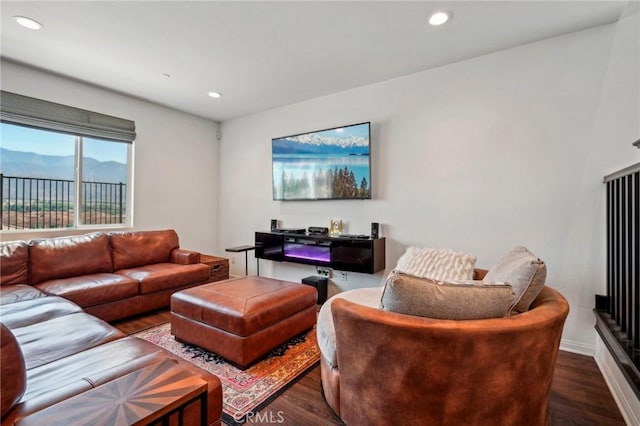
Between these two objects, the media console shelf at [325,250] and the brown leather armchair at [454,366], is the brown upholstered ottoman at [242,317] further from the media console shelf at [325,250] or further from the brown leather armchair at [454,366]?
the brown leather armchair at [454,366]

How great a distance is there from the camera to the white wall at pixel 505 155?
7.64 feet

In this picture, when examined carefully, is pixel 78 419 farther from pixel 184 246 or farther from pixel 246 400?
pixel 184 246

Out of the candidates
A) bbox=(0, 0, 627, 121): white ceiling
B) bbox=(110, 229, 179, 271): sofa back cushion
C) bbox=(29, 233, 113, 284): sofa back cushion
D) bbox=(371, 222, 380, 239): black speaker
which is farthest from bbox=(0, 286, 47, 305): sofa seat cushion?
bbox=(371, 222, 380, 239): black speaker

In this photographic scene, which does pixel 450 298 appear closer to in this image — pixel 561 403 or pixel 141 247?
pixel 561 403

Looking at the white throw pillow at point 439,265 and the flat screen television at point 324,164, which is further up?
the flat screen television at point 324,164

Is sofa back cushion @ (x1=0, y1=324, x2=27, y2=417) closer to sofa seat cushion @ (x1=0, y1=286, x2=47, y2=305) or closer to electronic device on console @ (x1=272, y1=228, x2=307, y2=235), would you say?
sofa seat cushion @ (x1=0, y1=286, x2=47, y2=305)

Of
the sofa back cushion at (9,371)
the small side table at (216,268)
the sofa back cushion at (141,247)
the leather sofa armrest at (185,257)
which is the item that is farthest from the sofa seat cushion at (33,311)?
the small side table at (216,268)

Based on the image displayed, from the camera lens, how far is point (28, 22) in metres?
2.33

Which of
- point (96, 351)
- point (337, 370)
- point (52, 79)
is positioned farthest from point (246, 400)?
point (52, 79)

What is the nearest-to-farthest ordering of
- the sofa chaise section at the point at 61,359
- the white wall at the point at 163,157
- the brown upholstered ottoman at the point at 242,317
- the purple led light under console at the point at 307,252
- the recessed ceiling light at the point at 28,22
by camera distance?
the sofa chaise section at the point at 61,359, the brown upholstered ottoman at the point at 242,317, the recessed ceiling light at the point at 28,22, the white wall at the point at 163,157, the purple led light under console at the point at 307,252

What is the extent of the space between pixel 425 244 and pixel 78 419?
114 inches

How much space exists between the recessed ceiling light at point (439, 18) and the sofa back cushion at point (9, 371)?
115 inches

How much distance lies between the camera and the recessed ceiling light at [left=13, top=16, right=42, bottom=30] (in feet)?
7.49

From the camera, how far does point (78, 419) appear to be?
76cm
